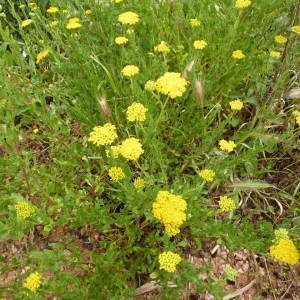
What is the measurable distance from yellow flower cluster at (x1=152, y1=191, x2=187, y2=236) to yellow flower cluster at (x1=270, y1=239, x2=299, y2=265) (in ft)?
1.14

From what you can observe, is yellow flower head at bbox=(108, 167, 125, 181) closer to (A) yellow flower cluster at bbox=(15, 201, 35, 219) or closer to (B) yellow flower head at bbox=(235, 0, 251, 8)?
(A) yellow flower cluster at bbox=(15, 201, 35, 219)

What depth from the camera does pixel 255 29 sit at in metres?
2.10

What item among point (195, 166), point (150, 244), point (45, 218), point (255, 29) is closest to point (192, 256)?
point (150, 244)

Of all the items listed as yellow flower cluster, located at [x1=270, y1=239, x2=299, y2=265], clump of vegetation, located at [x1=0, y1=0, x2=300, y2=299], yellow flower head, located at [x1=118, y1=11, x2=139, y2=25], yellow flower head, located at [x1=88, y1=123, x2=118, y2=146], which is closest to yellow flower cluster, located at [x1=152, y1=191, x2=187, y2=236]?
clump of vegetation, located at [x1=0, y1=0, x2=300, y2=299]

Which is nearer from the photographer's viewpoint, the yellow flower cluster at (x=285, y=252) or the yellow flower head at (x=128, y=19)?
the yellow flower cluster at (x=285, y=252)

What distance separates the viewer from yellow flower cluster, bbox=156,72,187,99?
4.57 ft

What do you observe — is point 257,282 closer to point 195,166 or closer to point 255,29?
point 195,166

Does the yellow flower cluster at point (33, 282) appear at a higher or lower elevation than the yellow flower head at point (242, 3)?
lower

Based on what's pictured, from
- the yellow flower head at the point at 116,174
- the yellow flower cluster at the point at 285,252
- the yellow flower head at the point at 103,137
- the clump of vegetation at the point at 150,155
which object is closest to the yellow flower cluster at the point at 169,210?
the clump of vegetation at the point at 150,155

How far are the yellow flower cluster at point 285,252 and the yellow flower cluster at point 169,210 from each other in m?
0.35

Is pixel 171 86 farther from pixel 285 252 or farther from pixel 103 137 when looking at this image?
pixel 285 252

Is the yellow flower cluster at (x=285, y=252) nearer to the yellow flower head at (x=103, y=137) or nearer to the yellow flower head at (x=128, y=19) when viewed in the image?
the yellow flower head at (x=103, y=137)

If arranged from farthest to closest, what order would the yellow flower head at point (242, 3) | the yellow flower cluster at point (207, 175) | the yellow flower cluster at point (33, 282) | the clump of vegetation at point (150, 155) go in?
1. the yellow flower head at point (242, 3)
2. the yellow flower cluster at point (207, 175)
3. the clump of vegetation at point (150, 155)
4. the yellow flower cluster at point (33, 282)

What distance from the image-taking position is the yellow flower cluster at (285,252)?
50.1 inches
